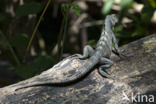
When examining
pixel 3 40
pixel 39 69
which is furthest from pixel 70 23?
pixel 39 69

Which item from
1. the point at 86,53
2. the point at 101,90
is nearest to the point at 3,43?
the point at 86,53

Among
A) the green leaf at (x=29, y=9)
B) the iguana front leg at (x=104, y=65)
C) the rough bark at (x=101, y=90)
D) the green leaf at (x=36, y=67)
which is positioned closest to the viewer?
the rough bark at (x=101, y=90)

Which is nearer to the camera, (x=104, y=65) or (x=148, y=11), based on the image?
(x=104, y=65)

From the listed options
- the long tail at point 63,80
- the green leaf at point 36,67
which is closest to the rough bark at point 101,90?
the long tail at point 63,80

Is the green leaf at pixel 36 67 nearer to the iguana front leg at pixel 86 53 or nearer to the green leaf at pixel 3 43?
the iguana front leg at pixel 86 53

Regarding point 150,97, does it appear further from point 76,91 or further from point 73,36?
point 73,36

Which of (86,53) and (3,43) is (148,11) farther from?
(3,43)
